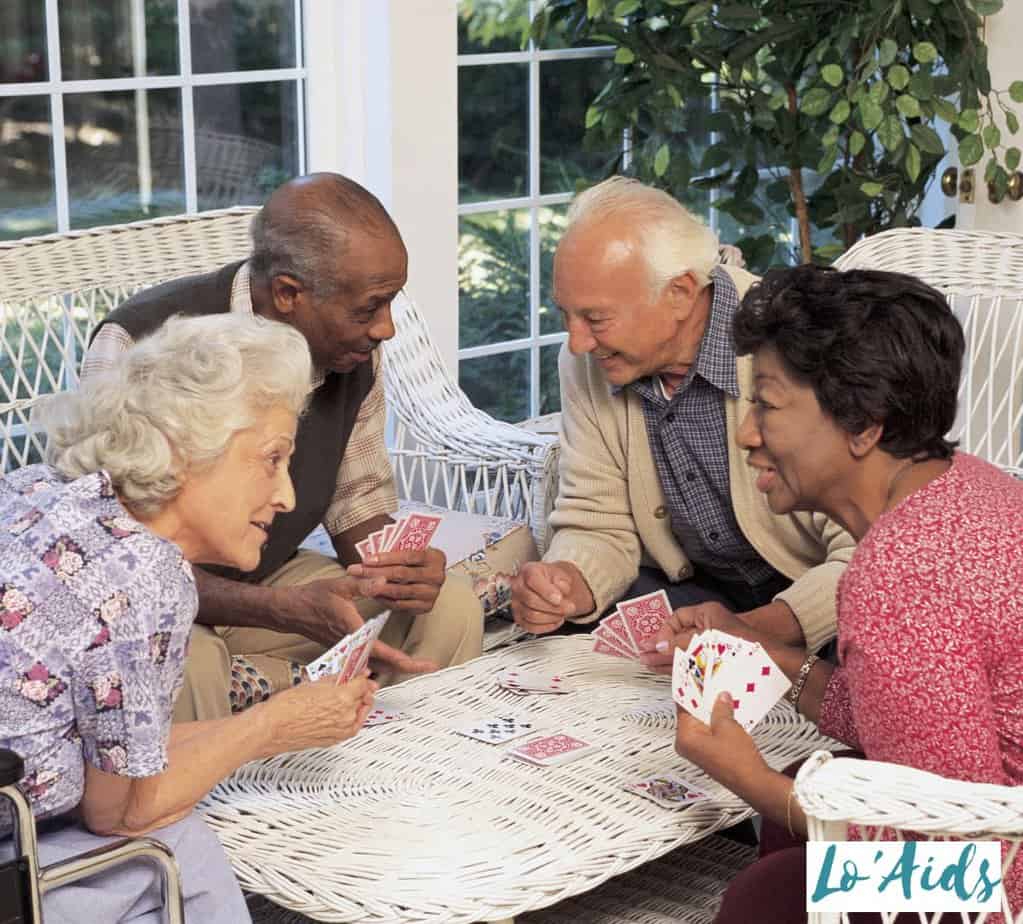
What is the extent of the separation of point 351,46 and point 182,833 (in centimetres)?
258

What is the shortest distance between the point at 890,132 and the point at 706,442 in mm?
1324

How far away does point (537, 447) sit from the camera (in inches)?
145

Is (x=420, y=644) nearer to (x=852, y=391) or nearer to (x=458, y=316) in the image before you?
(x=852, y=391)

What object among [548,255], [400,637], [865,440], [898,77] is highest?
[898,77]

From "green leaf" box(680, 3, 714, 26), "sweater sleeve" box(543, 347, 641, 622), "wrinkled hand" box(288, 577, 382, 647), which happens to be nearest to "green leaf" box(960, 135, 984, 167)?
"green leaf" box(680, 3, 714, 26)

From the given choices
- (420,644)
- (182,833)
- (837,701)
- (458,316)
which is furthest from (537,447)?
(182,833)

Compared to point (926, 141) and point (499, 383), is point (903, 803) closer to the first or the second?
point (926, 141)

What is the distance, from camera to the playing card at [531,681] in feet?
9.30

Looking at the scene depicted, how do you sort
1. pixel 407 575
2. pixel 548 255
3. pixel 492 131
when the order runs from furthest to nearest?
pixel 548 255 < pixel 492 131 < pixel 407 575

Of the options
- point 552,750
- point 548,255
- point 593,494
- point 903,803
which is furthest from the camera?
point 548,255

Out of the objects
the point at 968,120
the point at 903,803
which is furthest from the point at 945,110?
the point at 903,803

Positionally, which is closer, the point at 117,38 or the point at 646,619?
the point at 646,619

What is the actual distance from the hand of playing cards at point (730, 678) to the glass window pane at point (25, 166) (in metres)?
2.15

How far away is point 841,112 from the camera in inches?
162
